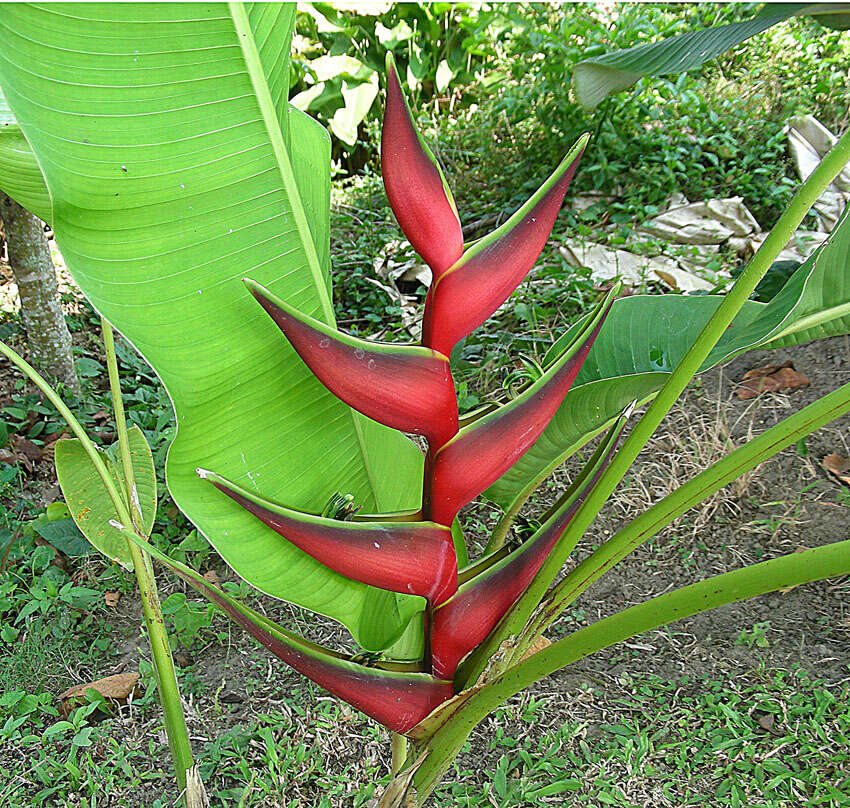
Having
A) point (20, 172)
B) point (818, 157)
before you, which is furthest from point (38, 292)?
point (818, 157)

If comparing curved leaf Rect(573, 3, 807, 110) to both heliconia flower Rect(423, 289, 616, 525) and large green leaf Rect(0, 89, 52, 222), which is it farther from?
large green leaf Rect(0, 89, 52, 222)

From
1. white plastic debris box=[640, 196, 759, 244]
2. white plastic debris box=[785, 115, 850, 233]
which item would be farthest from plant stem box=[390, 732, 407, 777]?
white plastic debris box=[785, 115, 850, 233]

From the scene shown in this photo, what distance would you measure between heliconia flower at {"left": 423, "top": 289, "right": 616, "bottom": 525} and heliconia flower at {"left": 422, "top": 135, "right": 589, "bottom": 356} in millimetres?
86

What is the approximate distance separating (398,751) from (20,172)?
2.61 feet

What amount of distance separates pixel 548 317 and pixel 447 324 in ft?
4.94

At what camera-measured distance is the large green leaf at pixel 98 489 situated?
42.9 inches

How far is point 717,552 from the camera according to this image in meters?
1.54

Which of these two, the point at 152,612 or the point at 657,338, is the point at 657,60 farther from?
the point at 152,612

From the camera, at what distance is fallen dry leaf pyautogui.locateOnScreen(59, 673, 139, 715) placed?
1328 mm

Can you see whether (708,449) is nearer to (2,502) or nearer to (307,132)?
(307,132)

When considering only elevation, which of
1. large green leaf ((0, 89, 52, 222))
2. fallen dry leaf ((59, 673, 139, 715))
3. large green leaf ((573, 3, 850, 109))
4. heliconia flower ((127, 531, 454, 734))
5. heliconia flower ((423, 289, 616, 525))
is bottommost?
fallen dry leaf ((59, 673, 139, 715))

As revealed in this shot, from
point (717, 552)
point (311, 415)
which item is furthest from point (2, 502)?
point (717, 552)

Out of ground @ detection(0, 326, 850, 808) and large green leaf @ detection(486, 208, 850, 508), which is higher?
large green leaf @ detection(486, 208, 850, 508)

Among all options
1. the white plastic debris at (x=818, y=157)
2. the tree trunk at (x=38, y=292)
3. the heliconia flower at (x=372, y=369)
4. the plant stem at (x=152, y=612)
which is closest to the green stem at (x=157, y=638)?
the plant stem at (x=152, y=612)
